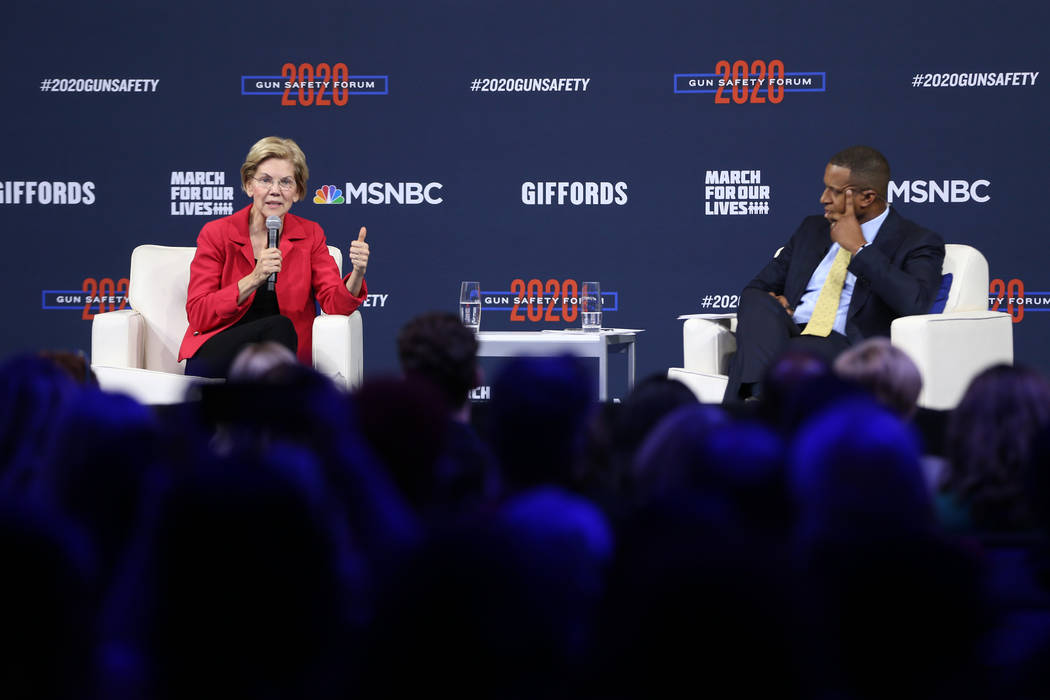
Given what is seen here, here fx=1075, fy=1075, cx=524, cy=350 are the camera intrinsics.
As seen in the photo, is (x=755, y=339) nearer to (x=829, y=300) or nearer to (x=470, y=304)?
(x=829, y=300)

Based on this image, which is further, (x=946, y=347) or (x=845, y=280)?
(x=845, y=280)

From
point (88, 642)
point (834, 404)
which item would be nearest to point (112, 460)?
point (88, 642)

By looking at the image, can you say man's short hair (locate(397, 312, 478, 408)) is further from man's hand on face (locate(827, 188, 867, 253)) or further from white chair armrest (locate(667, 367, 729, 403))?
man's hand on face (locate(827, 188, 867, 253))

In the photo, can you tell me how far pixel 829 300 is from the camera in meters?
3.91

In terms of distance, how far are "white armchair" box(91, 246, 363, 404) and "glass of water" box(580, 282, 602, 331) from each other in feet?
3.00

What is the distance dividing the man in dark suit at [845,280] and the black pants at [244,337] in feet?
5.01

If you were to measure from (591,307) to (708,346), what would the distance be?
50cm

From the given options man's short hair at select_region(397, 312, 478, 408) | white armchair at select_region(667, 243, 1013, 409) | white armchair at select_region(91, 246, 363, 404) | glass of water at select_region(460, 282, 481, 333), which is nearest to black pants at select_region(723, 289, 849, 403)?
white armchair at select_region(667, 243, 1013, 409)

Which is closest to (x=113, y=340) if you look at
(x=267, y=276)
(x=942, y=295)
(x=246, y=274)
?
(x=246, y=274)

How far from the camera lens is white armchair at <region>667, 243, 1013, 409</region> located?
3523mm

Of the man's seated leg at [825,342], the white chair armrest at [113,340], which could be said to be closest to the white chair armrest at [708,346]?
the man's seated leg at [825,342]

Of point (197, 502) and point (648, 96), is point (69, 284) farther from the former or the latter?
point (197, 502)

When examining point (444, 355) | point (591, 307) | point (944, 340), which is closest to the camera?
point (444, 355)

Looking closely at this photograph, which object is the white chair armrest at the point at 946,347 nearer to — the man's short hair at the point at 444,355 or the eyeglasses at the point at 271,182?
the eyeglasses at the point at 271,182
